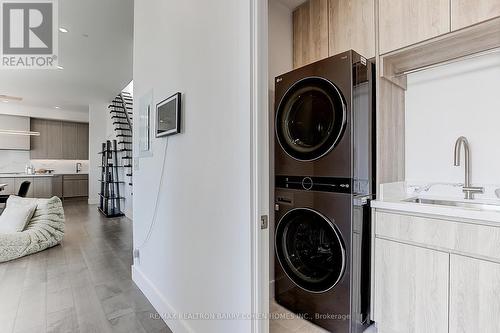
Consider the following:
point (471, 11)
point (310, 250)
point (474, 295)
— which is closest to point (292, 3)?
point (471, 11)

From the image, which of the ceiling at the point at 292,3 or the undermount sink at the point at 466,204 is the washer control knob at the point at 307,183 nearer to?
the undermount sink at the point at 466,204

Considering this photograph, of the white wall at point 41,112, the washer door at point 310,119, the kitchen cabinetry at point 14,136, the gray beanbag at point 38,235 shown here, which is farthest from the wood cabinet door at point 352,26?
the white wall at point 41,112

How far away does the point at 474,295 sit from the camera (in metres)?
1.31

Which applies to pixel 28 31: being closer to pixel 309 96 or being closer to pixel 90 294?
pixel 90 294

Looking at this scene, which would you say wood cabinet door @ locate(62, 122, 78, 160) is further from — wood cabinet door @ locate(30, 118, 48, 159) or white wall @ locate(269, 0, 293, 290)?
white wall @ locate(269, 0, 293, 290)

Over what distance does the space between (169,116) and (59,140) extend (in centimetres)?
830

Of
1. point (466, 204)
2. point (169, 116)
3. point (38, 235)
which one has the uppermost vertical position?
point (169, 116)

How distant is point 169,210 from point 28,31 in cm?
346

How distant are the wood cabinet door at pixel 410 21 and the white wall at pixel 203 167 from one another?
113 centimetres

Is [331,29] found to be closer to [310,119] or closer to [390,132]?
[310,119]

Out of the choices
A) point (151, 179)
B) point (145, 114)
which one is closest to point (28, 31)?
point (145, 114)

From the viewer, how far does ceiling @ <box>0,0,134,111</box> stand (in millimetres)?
3146

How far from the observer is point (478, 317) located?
1.31 m

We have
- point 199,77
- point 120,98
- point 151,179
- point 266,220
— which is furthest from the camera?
point 120,98
